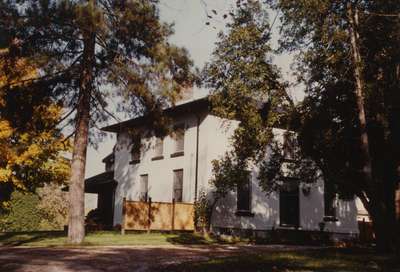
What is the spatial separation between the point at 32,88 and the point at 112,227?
1443 cm

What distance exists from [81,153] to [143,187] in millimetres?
12576

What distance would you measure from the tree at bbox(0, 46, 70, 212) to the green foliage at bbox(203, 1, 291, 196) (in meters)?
6.97

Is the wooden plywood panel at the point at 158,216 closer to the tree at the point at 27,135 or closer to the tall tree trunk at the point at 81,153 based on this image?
the tree at the point at 27,135

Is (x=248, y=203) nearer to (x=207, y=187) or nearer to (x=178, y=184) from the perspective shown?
(x=207, y=187)

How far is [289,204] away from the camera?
27.4m

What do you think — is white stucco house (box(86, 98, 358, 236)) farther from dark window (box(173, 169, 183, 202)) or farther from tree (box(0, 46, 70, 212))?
tree (box(0, 46, 70, 212))

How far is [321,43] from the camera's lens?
1681cm

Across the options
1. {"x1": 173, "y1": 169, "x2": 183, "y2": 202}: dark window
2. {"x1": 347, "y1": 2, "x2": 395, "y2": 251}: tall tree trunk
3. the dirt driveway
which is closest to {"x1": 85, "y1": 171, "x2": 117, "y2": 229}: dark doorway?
{"x1": 173, "y1": 169, "x2": 183, "y2": 202}: dark window

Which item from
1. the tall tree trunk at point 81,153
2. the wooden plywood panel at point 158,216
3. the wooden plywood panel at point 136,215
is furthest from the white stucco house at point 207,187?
the tall tree trunk at point 81,153

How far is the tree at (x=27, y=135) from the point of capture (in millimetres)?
17875

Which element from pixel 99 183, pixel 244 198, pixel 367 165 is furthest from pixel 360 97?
pixel 99 183

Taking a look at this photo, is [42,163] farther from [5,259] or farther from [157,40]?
[5,259]

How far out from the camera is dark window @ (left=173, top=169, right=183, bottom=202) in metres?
26.6

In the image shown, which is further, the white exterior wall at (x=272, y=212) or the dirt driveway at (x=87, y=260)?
the white exterior wall at (x=272, y=212)
